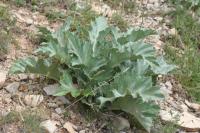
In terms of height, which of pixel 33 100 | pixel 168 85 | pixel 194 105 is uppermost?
pixel 33 100

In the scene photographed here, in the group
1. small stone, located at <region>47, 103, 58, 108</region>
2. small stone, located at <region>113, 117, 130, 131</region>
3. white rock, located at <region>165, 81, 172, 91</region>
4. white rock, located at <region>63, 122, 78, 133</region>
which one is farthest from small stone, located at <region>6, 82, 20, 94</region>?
white rock, located at <region>165, 81, 172, 91</region>

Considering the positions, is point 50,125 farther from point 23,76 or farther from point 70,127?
point 23,76

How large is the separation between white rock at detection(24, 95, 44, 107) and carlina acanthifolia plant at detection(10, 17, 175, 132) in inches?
6.5

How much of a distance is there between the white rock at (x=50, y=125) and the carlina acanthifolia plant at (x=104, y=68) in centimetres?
20

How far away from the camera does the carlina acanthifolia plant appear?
3297 millimetres

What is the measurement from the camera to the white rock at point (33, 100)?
3438 mm

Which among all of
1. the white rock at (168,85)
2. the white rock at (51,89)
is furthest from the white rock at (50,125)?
the white rock at (168,85)

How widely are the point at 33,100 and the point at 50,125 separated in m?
0.25

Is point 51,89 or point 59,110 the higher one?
point 51,89

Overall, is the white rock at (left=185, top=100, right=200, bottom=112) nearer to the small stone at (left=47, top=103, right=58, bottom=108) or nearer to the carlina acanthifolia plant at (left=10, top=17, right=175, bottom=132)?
the carlina acanthifolia plant at (left=10, top=17, right=175, bottom=132)

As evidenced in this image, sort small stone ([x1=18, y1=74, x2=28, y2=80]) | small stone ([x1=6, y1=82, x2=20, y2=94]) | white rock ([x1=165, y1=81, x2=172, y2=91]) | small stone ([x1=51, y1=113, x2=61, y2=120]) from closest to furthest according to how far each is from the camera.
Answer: small stone ([x1=51, y1=113, x2=61, y2=120])
small stone ([x1=6, y1=82, x2=20, y2=94])
small stone ([x1=18, y1=74, x2=28, y2=80])
white rock ([x1=165, y1=81, x2=172, y2=91])

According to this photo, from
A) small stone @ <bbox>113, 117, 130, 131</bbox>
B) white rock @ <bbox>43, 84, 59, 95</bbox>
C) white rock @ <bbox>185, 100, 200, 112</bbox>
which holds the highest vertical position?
white rock @ <bbox>43, 84, 59, 95</bbox>

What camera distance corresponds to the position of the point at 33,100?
3.45 metres

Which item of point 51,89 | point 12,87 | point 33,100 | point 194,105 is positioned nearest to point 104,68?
point 51,89
